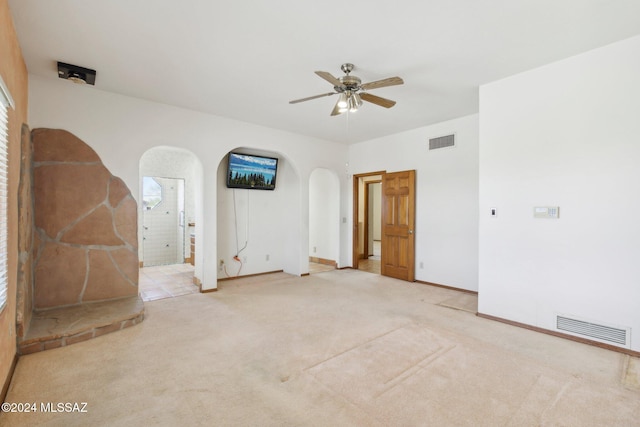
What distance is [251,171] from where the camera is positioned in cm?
570

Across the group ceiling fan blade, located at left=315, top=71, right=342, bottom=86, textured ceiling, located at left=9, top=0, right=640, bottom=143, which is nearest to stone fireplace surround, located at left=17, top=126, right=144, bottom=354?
textured ceiling, located at left=9, top=0, right=640, bottom=143

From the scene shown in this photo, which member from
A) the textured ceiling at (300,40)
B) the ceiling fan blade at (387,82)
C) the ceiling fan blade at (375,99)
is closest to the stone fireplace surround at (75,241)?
the textured ceiling at (300,40)

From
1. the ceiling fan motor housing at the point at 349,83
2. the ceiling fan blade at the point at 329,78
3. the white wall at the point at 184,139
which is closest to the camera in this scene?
the ceiling fan blade at the point at 329,78

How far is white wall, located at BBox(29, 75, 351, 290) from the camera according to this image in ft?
11.8

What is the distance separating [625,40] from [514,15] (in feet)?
4.20

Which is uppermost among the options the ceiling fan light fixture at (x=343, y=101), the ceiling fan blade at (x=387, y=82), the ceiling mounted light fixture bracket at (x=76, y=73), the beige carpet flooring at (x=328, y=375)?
the ceiling mounted light fixture bracket at (x=76, y=73)

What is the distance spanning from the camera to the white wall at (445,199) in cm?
483

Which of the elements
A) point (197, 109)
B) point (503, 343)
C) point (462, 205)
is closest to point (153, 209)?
point (197, 109)

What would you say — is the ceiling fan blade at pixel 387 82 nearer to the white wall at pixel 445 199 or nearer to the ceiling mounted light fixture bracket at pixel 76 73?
the white wall at pixel 445 199

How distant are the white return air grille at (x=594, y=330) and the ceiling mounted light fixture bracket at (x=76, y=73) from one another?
5.63 metres

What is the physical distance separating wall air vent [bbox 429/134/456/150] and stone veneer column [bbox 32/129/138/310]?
15.6 ft

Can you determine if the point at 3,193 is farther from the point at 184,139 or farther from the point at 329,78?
the point at 329,78

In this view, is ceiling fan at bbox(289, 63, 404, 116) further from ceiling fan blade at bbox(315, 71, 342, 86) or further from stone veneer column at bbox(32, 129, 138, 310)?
stone veneer column at bbox(32, 129, 138, 310)

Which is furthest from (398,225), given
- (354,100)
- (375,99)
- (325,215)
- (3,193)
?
(3,193)
